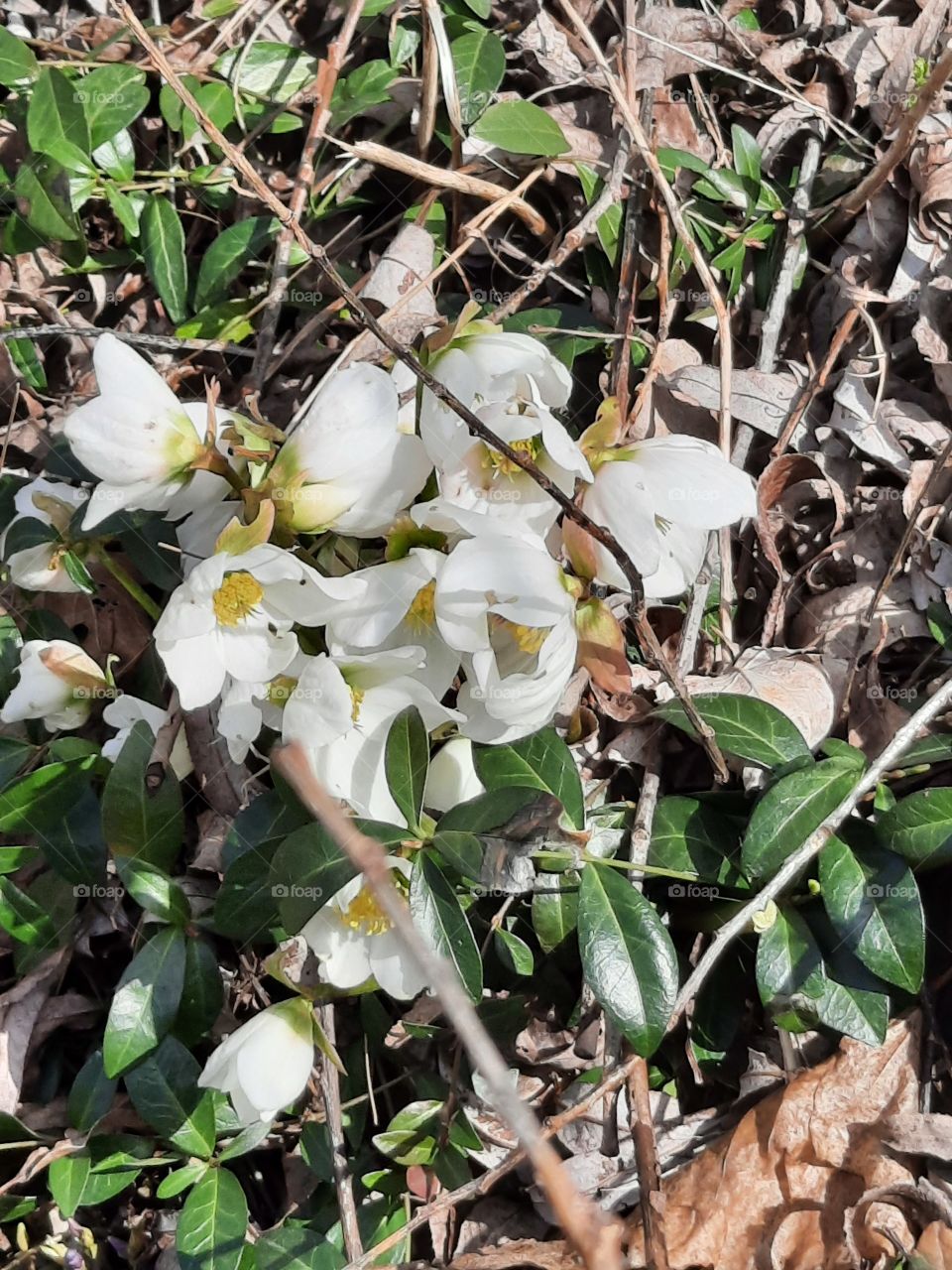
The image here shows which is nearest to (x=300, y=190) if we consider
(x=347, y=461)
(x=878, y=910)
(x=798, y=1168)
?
(x=347, y=461)

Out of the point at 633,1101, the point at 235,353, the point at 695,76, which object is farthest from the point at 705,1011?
the point at 695,76

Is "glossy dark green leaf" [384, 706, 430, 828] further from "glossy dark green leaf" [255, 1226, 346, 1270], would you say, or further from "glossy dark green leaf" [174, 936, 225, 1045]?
"glossy dark green leaf" [255, 1226, 346, 1270]

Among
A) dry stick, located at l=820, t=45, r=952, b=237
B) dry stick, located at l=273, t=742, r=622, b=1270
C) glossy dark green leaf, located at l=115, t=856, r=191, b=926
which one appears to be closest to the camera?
dry stick, located at l=273, t=742, r=622, b=1270

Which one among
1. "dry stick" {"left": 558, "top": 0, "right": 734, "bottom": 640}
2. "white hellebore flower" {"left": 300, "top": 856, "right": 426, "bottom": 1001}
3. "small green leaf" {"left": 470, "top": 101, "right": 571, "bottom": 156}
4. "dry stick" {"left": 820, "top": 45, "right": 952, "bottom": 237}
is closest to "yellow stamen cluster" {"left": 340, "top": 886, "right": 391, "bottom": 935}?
"white hellebore flower" {"left": 300, "top": 856, "right": 426, "bottom": 1001}

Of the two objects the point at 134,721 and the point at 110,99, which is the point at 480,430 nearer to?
the point at 134,721

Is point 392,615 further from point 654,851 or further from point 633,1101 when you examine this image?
point 633,1101

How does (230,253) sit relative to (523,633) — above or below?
above
